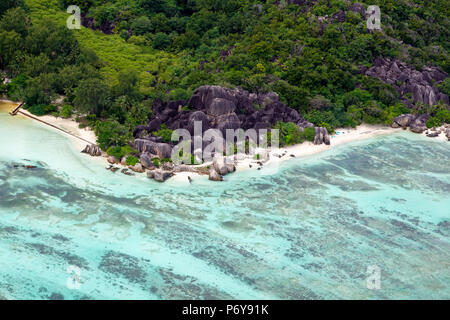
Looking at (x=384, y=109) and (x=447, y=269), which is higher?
(x=384, y=109)

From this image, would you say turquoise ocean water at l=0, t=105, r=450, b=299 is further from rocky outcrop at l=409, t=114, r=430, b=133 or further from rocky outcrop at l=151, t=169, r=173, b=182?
rocky outcrop at l=409, t=114, r=430, b=133

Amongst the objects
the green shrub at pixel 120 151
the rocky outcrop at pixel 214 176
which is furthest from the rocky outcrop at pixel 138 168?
the rocky outcrop at pixel 214 176

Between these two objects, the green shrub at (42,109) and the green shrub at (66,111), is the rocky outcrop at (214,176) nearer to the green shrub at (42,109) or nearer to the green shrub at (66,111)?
the green shrub at (66,111)
